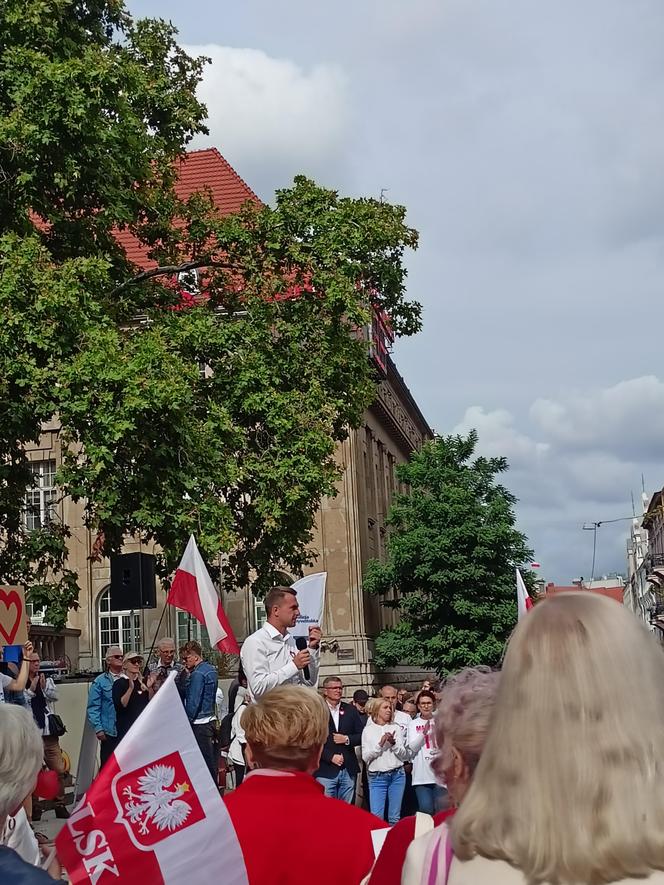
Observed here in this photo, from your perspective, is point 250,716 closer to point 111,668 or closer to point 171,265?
point 111,668

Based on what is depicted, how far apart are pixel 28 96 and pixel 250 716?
15.6 meters

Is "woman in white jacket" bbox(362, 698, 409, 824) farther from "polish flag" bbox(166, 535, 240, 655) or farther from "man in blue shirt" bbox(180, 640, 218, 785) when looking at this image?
"polish flag" bbox(166, 535, 240, 655)

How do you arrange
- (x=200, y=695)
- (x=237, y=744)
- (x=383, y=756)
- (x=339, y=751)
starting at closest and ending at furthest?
(x=237, y=744) < (x=200, y=695) < (x=339, y=751) < (x=383, y=756)

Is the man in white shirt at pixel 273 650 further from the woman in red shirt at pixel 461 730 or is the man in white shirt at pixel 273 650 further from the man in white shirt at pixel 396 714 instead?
the man in white shirt at pixel 396 714

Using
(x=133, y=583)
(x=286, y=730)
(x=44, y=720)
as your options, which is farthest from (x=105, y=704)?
(x=286, y=730)

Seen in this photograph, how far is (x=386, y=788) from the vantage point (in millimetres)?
14211

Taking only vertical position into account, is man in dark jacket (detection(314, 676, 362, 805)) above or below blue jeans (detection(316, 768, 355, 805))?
above

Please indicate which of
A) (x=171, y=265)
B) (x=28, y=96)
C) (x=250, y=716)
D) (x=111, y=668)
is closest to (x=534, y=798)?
(x=250, y=716)

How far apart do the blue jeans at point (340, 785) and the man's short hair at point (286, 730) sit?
29.2ft

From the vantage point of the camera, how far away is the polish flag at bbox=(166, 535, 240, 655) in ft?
39.6

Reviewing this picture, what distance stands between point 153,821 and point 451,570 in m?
35.9

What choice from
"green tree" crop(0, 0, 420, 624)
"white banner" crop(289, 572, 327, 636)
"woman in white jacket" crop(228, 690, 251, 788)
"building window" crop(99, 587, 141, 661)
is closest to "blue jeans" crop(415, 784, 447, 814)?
"white banner" crop(289, 572, 327, 636)

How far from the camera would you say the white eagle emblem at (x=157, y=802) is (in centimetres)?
396

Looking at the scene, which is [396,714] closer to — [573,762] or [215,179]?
[573,762]
